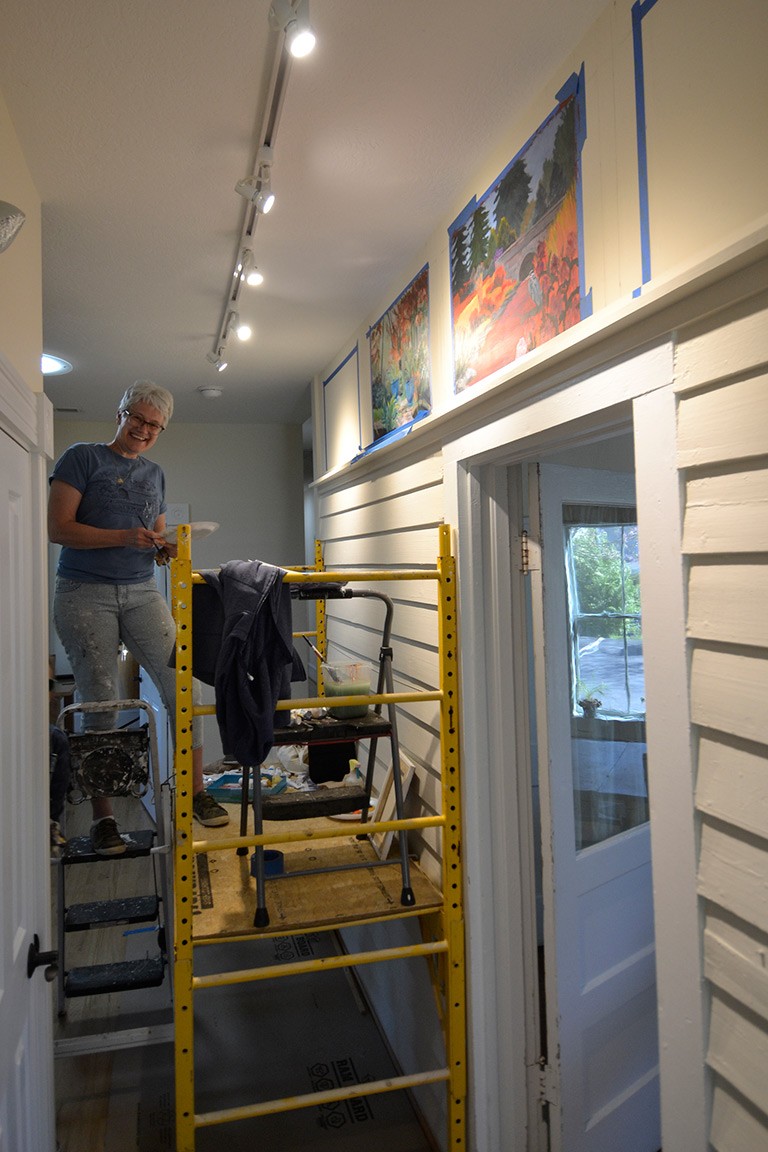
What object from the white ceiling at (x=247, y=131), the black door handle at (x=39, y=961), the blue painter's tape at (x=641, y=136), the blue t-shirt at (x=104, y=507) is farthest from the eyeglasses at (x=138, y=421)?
the blue painter's tape at (x=641, y=136)

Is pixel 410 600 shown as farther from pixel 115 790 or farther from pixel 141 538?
pixel 115 790

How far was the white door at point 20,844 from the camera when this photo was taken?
1319 millimetres

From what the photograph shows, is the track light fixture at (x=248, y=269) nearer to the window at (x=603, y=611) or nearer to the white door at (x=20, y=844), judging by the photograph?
the white door at (x=20, y=844)

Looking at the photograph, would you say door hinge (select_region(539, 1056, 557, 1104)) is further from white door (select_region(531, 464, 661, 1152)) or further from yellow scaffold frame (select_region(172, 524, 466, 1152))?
yellow scaffold frame (select_region(172, 524, 466, 1152))

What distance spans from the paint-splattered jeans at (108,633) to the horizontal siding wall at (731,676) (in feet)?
5.93

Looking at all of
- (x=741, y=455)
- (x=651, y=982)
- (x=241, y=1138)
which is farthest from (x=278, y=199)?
(x=241, y=1138)

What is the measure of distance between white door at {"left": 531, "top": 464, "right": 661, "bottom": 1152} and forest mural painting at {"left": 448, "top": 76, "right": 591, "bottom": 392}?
439mm

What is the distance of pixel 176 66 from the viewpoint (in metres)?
1.57

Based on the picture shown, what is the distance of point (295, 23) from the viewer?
137 centimetres

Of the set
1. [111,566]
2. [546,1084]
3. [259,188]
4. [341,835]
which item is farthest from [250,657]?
[546,1084]

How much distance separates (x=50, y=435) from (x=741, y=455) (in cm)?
168

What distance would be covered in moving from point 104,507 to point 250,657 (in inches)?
43.7

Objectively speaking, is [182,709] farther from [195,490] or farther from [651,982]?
[195,490]

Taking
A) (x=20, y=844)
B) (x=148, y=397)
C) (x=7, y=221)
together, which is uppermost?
(x=148, y=397)
